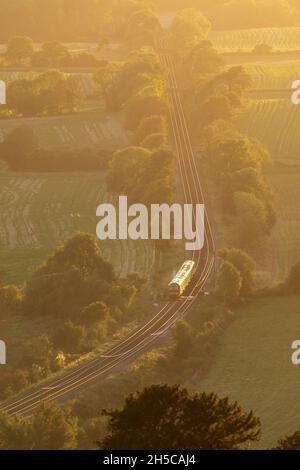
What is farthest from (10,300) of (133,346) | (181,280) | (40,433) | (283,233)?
(283,233)

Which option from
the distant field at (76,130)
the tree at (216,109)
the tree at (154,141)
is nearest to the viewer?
the tree at (154,141)

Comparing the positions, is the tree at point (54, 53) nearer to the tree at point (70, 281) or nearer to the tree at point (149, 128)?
the tree at point (149, 128)

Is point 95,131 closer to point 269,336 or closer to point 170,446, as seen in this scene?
point 269,336

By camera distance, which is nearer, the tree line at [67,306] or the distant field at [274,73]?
the tree line at [67,306]

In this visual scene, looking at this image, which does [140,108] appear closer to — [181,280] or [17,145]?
[17,145]

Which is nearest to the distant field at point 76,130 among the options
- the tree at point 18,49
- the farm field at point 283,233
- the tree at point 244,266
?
the farm field at point 283,233
